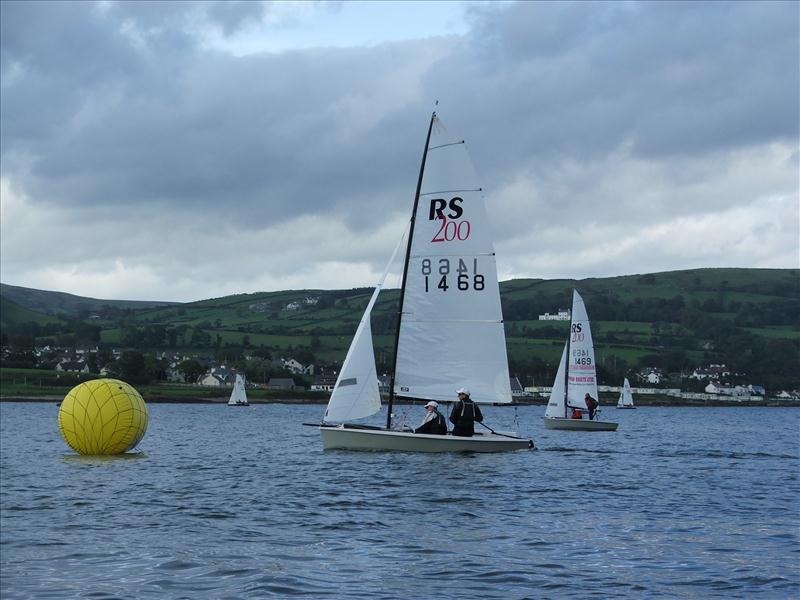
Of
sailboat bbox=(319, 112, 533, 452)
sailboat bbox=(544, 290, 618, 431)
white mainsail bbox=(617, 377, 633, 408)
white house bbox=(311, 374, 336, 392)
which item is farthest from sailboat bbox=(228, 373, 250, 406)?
sailboat bbox=(319, 112, 533, 452)

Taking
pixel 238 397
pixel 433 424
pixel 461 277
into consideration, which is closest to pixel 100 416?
pixel 433 424

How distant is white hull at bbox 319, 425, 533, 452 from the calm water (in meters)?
0.46

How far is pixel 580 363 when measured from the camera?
2537 inches

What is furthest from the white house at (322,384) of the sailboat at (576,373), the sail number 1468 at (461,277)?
the sail number 1468 at (461,277)

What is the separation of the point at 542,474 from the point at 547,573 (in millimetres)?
14917

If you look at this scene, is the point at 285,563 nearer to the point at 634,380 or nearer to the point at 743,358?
the point at 634,380

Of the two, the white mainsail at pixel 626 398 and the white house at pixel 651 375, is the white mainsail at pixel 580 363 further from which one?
the white house at pixel 651 375

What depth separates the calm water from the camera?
1284cm

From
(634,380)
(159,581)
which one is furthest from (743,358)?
(159,581)

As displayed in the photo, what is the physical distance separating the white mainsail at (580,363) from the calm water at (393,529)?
32391 mm

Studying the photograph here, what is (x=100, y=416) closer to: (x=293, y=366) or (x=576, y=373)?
(x=576, y=373)

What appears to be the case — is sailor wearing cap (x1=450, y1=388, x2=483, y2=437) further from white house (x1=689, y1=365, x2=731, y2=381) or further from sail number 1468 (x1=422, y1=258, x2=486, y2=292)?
white house (x1=689, y1=365, x2=731, y2=381)

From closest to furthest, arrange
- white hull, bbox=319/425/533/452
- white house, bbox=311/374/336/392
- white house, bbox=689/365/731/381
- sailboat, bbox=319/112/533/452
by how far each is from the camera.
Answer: white hull, bbox=319/425/533/452 → sailboat, bbox=319/112/533/452 → white house, bbox=311/374/336/392 → white house, bbox=689/365/731/381

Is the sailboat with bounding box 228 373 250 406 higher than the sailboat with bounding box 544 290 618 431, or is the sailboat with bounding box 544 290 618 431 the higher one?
the sailboat with bounding box 544 290 618 431
